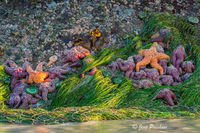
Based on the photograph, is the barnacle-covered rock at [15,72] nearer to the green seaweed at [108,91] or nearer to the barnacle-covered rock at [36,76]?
the barnacle-covered rock at [36,76]

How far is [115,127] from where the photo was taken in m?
2.61

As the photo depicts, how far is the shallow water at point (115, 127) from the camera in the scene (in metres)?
2.45

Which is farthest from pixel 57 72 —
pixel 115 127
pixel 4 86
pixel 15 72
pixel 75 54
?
pixel 115 127

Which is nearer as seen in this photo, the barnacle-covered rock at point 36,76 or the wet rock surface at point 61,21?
the barnacle-covered rock at point 36,76

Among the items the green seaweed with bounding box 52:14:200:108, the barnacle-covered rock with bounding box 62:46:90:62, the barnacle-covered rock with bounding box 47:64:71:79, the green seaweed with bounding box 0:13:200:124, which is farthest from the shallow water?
the barnacle-covered rock with bounding box 62:46:90:62

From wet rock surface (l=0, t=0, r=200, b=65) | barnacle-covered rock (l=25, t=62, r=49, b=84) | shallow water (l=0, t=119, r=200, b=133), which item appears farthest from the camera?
wet rock surface (l=0, t=0, r=200, b=65)

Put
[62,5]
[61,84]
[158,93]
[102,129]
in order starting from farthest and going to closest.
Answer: [62,5] → [61,84] → [158,93] → [102,129]

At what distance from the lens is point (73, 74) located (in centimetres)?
457

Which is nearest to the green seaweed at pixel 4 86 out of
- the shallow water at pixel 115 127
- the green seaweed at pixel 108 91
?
the green seaweed at pixel 108 91

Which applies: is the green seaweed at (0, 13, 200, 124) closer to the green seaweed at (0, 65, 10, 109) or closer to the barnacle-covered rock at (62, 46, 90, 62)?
the green seaweed at (0, 65, 10, 109)

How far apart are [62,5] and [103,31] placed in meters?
1.10

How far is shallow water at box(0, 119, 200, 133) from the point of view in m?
2.45

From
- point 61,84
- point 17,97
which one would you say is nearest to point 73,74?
point 61,84

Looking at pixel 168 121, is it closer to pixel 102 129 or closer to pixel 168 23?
pixel 102 129
